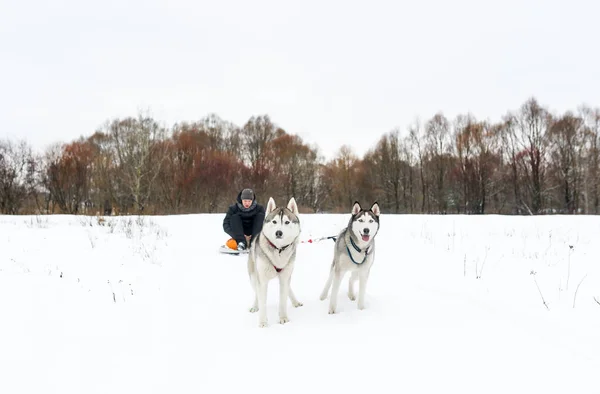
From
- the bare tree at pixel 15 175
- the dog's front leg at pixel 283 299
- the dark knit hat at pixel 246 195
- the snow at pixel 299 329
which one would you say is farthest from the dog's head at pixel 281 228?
the bare tree at pixel 15 175

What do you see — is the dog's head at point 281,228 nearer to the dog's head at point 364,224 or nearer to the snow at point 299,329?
the dog's head at point 364,224

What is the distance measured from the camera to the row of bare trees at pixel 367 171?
25750 mm

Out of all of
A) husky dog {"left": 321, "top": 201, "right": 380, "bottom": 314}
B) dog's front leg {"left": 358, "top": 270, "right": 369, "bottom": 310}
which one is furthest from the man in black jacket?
dog's front leg {"left": 358, "top": 270, "right": 369, "bottom": 310}

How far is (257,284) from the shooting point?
3547 mm

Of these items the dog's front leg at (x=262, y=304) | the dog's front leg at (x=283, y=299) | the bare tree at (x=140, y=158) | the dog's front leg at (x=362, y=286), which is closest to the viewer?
the dog's front leg at (x=262, y=304)

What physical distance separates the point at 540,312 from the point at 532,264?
2.34 meters

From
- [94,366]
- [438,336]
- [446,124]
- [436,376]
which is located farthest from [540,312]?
[446,124]

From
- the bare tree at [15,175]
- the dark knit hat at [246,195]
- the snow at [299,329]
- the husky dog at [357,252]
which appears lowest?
the snow at [299,329]

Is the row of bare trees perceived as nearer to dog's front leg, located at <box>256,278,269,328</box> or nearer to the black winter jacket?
the black winter jacket

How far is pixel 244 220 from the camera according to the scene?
24.1 ft

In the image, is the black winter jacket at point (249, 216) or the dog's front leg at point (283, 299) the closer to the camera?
the dog's front leg at point (283, 299)

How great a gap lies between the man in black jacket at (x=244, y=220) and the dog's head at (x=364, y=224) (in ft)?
12.1

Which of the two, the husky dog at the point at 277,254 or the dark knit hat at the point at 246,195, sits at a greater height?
the dark knit hat at the point at 246,195

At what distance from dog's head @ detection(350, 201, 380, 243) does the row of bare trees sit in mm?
20712
